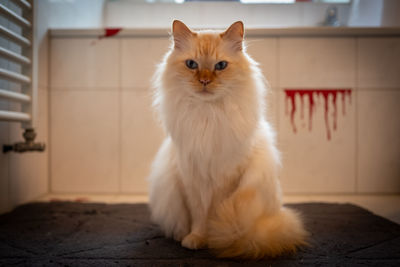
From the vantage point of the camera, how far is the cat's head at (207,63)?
976 millimetres

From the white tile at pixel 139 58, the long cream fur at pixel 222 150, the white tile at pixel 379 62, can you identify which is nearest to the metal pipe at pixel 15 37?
the white tile at pixel 139 58

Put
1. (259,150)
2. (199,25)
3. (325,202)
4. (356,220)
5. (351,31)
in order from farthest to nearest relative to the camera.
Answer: (199,25) → (351,31) → (325,202) → (356,220) → (259,150)

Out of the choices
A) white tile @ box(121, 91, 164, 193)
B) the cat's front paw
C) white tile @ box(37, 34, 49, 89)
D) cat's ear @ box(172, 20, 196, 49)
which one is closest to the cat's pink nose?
cat's ear @ box(172, 20, 196, 49)

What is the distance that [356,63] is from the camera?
1893mm

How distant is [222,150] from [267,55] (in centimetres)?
113

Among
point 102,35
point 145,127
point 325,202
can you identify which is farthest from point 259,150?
point 102,35

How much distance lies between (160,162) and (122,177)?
33.1 inches

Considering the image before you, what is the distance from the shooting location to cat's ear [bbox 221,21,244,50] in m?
1.03

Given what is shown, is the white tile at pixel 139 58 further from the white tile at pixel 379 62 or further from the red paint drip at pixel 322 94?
the white tile at pixel 379 62

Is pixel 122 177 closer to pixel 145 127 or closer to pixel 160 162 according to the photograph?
pixel 145 127

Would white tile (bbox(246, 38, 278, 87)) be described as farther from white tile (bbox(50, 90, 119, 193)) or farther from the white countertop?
white tile (bbox(50, 90, 119, 193))

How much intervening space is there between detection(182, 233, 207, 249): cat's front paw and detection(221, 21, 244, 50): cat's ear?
2.26 feet

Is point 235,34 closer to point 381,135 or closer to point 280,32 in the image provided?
point 280,32

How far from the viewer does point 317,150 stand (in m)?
1.92
